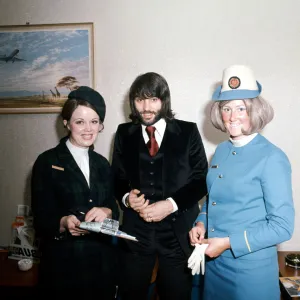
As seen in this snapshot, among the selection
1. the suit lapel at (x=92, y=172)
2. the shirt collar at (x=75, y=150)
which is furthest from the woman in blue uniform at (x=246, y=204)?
the shirt collar at (x=75, y=150)

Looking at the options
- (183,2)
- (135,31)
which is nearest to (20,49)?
(135,31)

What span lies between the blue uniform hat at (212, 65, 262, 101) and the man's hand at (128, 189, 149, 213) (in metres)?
0.60

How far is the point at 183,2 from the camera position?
7.23 ft

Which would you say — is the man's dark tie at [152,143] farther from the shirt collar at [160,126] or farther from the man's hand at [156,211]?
the man's hand at [156,211]

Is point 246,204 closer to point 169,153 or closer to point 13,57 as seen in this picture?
point 169,153

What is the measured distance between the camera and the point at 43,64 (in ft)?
7.64

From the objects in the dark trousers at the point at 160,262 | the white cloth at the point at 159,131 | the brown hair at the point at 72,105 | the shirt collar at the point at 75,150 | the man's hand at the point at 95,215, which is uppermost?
the brown hair at the point at 72,105

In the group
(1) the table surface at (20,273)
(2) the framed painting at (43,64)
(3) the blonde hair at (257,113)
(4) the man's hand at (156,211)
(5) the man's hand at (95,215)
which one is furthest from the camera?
(2) the framed painting at (43,64)

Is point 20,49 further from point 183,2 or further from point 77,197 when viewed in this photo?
point 77,197

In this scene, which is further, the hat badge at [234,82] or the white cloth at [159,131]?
the white cloth at [159,131]

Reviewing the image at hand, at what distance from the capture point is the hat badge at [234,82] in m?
1.29

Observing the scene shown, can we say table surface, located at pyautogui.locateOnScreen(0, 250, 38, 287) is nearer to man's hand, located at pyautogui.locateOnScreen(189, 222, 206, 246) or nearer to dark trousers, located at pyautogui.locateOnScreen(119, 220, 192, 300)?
dark trousers, located at pyautogui.locateOnScreen(119, 220, 192, 300)

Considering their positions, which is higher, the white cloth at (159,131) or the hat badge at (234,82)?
the hat badge at (234,82)

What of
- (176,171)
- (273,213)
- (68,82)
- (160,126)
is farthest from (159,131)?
(68,82)
